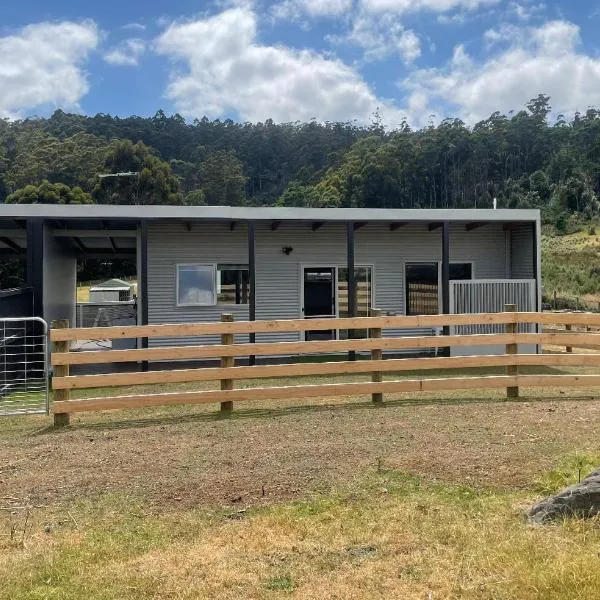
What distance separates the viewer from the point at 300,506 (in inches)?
165

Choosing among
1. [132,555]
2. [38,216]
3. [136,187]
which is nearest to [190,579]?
[132,555]

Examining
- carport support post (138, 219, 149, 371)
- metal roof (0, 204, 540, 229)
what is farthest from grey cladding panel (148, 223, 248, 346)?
carport support post (138, 219, 149, 371)

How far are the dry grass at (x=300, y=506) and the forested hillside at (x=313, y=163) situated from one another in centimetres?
4934

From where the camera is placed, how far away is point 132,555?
3.48 m

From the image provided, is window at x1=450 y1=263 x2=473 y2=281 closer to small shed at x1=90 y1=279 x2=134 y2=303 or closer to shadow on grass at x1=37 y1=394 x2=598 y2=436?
shadow on grass at x1=37 y1=394 x2=598 y2=436

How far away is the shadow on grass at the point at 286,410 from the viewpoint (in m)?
6.84

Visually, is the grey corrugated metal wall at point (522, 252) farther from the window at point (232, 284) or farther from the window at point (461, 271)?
the window at point (232, 284)

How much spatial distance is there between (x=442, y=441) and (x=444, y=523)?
6.25 ft

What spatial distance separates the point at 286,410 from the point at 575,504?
13.4 feet

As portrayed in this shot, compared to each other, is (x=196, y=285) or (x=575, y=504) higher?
(x=196, y=285)

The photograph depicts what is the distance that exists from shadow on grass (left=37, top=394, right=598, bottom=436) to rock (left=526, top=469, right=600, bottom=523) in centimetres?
355

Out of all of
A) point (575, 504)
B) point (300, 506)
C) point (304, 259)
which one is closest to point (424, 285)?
point (304, 259)

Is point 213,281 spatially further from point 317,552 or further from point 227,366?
point 317,552

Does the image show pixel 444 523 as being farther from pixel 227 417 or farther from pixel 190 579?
pixel 227 417
